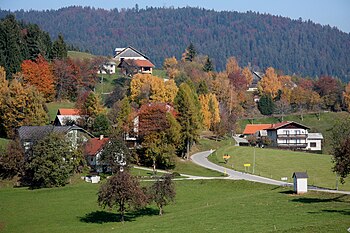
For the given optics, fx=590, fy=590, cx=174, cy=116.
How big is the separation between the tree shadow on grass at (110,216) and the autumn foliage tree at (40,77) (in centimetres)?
4391

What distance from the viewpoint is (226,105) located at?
107312 millimetres

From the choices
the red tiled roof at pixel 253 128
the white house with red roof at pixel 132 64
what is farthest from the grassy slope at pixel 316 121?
the white house with red roof at pixel 132 64

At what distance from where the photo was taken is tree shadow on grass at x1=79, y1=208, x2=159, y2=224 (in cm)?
4068

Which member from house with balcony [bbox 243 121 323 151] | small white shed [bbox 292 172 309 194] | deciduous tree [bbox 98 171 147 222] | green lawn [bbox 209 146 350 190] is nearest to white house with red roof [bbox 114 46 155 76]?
house with balcony [bbox 243 121 323 151]

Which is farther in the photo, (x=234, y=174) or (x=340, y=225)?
(x=234, y=174)

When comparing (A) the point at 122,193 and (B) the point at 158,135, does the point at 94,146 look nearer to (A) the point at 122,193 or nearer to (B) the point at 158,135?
(B) the point at 158,135

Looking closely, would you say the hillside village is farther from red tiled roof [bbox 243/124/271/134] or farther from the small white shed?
red tiled roof [bbox 243/124/271/134]

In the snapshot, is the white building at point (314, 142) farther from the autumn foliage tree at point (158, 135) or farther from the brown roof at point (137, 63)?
the brown roof at point (137, 63)

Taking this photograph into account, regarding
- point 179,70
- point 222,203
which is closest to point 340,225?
point 222,203

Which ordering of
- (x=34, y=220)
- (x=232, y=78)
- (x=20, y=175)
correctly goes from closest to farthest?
(x=34, y=220), (x=20, y=175), (x=232, y=78)

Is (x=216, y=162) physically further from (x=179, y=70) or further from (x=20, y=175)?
(x=179, y=70)

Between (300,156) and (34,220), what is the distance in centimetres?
4172

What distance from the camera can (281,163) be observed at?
6844 cm

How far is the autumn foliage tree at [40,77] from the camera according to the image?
3290 inches
